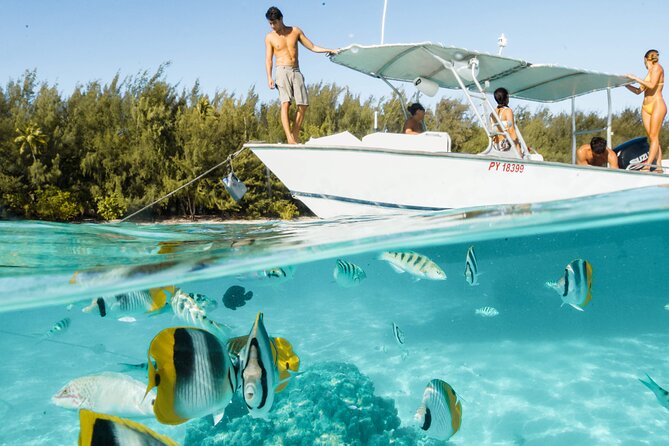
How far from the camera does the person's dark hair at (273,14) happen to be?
7.91 metres

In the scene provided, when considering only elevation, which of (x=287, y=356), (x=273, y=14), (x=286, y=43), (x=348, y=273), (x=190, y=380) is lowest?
(x=287, y=356)

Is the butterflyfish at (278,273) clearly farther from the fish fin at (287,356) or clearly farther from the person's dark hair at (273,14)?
the person's dark hair at (273,14)

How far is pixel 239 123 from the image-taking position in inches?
757

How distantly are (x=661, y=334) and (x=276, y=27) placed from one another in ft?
41.1

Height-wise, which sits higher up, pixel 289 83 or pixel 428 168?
pixel 289 83

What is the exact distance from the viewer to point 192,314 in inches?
150

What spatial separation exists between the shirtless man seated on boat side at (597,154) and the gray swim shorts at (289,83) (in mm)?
5131

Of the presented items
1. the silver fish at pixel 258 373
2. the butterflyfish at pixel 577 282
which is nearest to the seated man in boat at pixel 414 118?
the butterflyfish at pixel 577 282

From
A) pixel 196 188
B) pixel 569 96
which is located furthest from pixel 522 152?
pixel 196 188

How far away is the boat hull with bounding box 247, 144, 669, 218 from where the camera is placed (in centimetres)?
727

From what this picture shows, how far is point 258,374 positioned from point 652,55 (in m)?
8.97

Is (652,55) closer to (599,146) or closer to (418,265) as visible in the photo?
(599,146)

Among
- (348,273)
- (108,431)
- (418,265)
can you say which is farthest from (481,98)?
(108,431)

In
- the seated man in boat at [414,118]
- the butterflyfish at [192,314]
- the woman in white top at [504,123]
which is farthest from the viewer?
the seated man in boat at [414,118]
